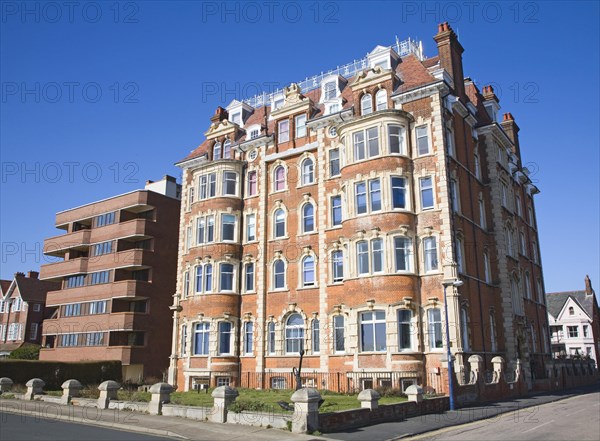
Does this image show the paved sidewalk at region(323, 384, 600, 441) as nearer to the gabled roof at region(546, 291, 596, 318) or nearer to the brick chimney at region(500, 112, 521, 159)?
the brick chimney at region(500, 112, 521, 159)

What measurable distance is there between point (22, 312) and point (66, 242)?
20.8 m

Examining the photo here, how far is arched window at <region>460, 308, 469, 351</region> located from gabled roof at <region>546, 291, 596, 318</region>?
52433 millimetres

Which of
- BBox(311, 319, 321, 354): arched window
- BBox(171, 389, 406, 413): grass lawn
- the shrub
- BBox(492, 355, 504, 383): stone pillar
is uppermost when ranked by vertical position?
BBox(311, 319, 321, 354): arched window

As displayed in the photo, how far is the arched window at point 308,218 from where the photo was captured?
34.6 metres

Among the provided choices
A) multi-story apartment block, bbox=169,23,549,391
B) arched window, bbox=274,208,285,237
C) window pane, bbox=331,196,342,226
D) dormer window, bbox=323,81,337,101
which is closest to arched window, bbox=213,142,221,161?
multi-story apartment block, bbox=169,23,549,391

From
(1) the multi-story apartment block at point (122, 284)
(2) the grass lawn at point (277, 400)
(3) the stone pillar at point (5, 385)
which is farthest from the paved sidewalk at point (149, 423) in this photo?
(1) the multi-story apartment block at point (122, 284)

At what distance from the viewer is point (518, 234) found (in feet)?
133

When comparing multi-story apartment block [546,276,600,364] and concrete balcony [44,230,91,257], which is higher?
concrete balcony [44,230,91,257]

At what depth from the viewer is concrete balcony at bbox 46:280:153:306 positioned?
A: 45.2 meters

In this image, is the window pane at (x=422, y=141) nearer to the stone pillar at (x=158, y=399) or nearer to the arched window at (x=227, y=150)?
the arched window at (x=227, y=150)

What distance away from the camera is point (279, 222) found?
36.2 m

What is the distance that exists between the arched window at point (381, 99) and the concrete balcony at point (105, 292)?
25229mm

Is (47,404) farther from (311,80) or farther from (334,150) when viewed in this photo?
(311,80)

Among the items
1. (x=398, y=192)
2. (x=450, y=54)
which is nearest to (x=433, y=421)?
(x=398, y=192)
